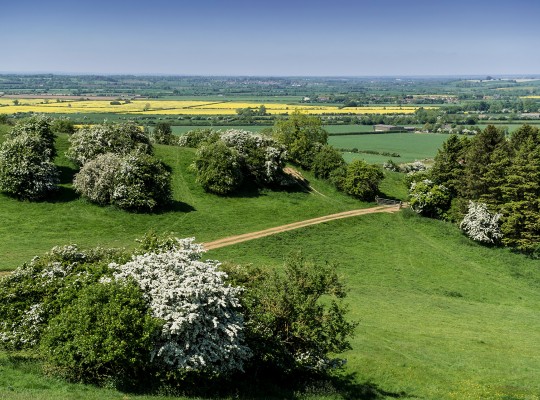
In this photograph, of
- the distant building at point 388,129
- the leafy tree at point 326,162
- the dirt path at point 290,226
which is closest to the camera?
the dirt path at point 290,226

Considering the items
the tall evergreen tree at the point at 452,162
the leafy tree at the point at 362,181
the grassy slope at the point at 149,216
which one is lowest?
the grassy slope at the point at 149,216

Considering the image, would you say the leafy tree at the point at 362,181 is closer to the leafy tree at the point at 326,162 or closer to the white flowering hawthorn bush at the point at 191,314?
the leafy tree at the point at 326,162

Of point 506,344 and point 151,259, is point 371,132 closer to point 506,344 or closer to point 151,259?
point 506,344

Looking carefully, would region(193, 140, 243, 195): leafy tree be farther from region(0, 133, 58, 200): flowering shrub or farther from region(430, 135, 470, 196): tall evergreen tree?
region(430, 135, 470, 196): tall evergreen tree

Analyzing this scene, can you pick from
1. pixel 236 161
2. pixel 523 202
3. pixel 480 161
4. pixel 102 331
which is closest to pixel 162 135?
pixel 236 161

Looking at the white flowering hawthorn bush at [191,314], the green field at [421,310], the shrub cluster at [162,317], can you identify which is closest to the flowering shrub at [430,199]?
the green field at [421,310]

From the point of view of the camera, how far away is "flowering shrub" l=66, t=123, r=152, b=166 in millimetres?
67438

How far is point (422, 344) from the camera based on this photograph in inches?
1432

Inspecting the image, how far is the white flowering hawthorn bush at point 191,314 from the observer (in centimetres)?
2270

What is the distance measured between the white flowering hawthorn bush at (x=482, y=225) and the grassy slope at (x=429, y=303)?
60.8 inches

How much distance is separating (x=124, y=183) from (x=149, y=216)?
5.36m

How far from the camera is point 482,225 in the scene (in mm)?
63844

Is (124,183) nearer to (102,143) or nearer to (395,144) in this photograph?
(102,143)

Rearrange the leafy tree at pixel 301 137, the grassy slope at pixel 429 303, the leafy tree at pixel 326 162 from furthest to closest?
the leafy tree at pixel 301 137
the leafy tree at pixel 326 162
the grassy slope at pixel 429 303
